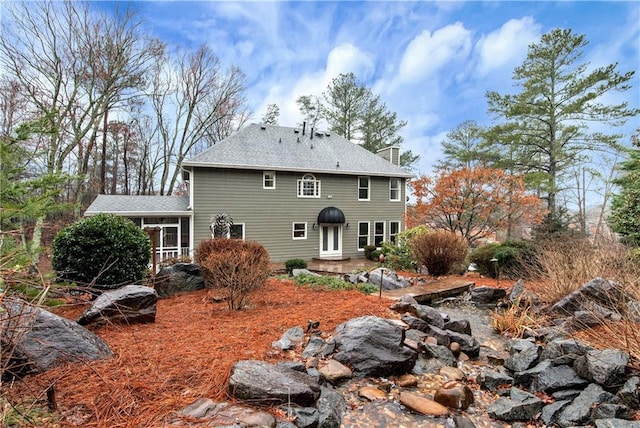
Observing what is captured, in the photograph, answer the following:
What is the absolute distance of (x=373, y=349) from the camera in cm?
371

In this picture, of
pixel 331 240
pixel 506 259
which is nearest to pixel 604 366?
pixel 506 259

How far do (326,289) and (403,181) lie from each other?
12810mm

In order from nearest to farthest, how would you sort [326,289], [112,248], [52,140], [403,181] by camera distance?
1. [112,248]
2. [326,289]
3. [52,140]
4. [403,181]

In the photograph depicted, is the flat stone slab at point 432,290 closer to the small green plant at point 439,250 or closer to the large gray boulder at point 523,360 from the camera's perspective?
the small green plant at point 439,250

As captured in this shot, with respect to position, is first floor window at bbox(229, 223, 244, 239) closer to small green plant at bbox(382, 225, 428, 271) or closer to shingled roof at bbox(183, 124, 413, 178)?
shingled roof at bbox(183, 124, 413, 178)

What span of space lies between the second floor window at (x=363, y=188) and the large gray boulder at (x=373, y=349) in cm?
1334

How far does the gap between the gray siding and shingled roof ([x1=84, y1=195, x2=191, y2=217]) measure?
2.97 feet

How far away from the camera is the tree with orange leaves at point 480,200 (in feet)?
42.7

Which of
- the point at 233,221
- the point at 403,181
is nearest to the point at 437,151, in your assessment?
the point at 403,181

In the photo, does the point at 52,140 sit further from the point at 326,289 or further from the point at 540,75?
the point at 540,75

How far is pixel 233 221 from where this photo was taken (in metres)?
14.4

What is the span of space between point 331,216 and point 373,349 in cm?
1224

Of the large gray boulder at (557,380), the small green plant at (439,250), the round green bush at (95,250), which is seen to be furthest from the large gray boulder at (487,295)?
the round green bush at (95,250)

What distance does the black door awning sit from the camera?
52.0 feet
